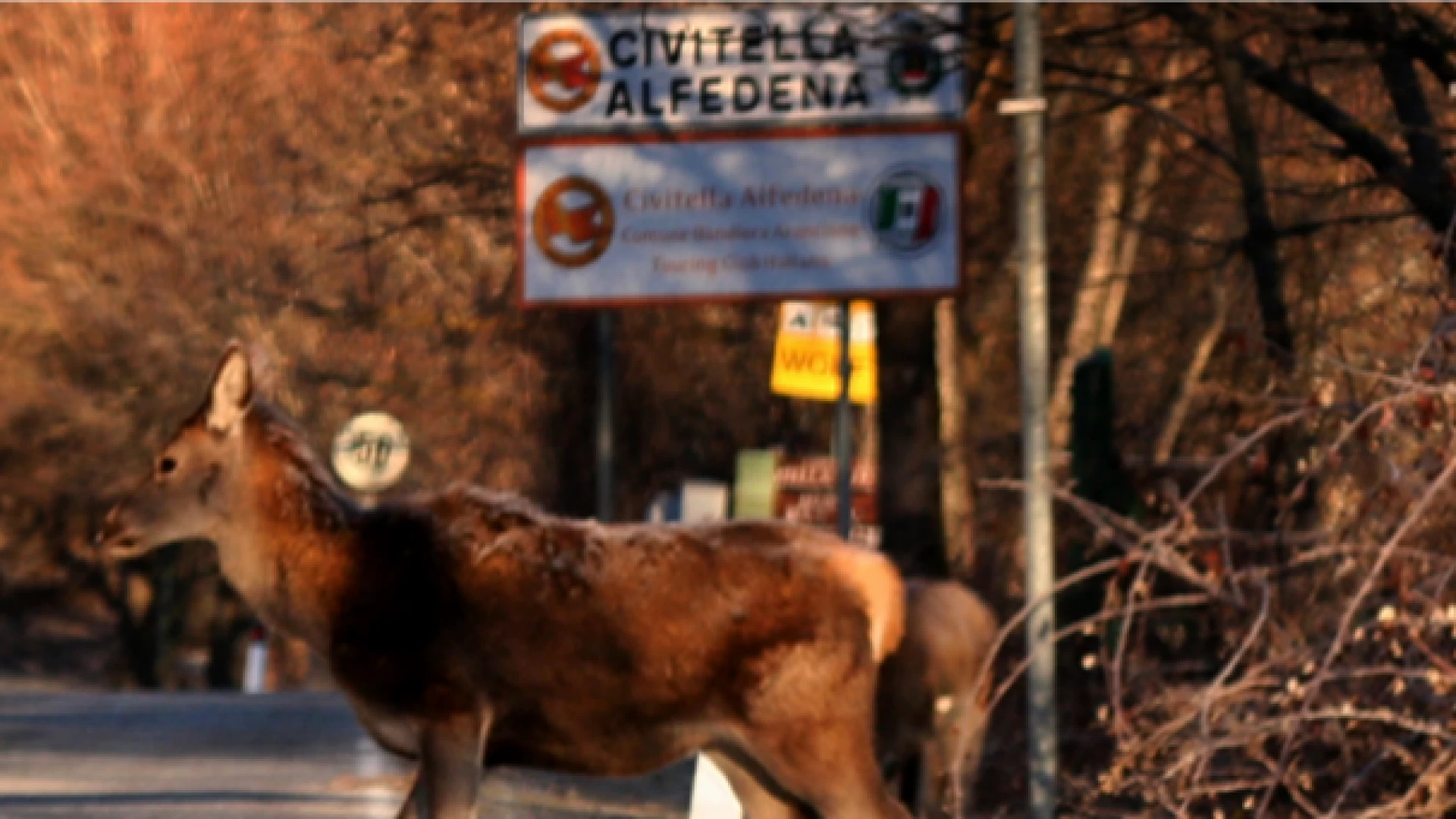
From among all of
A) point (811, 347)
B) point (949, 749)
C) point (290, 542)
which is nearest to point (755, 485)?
point (811, 347)

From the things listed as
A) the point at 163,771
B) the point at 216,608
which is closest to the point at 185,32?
the point at 163,771

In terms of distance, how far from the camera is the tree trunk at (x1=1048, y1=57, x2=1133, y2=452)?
2688 cm

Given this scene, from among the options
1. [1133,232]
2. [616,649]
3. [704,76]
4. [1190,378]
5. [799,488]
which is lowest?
[799,488]

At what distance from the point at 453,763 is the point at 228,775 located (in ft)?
24.3

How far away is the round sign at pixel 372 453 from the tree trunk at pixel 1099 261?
6320 mm

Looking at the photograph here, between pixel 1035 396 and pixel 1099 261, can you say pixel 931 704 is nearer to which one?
pixel 1035 396

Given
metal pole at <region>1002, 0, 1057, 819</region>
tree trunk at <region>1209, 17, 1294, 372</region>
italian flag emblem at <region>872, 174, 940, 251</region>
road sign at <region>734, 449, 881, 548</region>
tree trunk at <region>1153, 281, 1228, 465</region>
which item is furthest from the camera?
road sign at <region>734, 449, 881, 548</region>

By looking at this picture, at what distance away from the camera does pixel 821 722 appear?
10.4m

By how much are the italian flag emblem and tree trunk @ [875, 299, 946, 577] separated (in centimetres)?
47

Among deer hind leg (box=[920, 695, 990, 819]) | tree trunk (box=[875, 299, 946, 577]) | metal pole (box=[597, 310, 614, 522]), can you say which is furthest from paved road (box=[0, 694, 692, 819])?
deer hind leg (box=[920, 695, 990, 819])

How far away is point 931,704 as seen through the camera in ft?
37.3

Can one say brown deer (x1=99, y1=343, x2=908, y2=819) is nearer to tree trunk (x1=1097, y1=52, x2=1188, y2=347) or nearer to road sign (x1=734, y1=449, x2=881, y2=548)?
tree trunk (x1=1097, y1=52, x2=1188, y2=347)

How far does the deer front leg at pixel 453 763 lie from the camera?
33.9 ft

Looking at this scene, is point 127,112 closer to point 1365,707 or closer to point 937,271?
point 937,271
